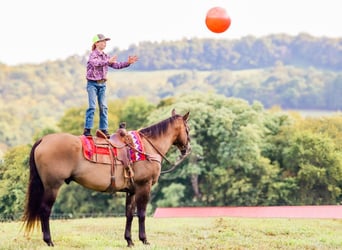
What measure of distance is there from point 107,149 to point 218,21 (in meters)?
13.3

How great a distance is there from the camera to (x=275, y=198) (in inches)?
2020

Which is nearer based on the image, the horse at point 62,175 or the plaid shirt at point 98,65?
the horse at point 62,175

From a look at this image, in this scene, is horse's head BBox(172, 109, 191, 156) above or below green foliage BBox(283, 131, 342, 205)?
above

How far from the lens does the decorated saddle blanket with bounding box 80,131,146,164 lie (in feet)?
42.9

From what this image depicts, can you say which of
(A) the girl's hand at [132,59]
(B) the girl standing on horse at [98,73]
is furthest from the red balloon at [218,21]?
(B) the girl standing on horse at [98,73]

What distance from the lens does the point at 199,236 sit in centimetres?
1541

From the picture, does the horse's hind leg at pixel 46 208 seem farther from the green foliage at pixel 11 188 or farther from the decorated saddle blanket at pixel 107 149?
the green foliage at pixel 11 188

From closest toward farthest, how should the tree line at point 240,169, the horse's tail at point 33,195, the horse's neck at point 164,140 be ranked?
the horse's tail at point 33,195, the horse's neck at point 164,140, the tree line at point 240,169

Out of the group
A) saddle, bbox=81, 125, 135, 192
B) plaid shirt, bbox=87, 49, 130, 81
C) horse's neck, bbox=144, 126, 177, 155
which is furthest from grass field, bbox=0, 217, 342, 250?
plaid shirt, bbox=87, 49, 130, 81

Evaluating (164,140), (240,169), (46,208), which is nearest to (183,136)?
(164,140)

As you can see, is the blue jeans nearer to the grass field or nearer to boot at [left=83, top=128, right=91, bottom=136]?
boot at [left=83, top=128, right=91, bottom=136]

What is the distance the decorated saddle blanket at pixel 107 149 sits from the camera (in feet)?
42.9

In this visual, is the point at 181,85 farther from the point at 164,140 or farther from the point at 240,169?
the point at 164,140

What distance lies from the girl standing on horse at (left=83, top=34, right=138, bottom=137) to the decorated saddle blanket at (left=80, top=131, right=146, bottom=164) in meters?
0.39
